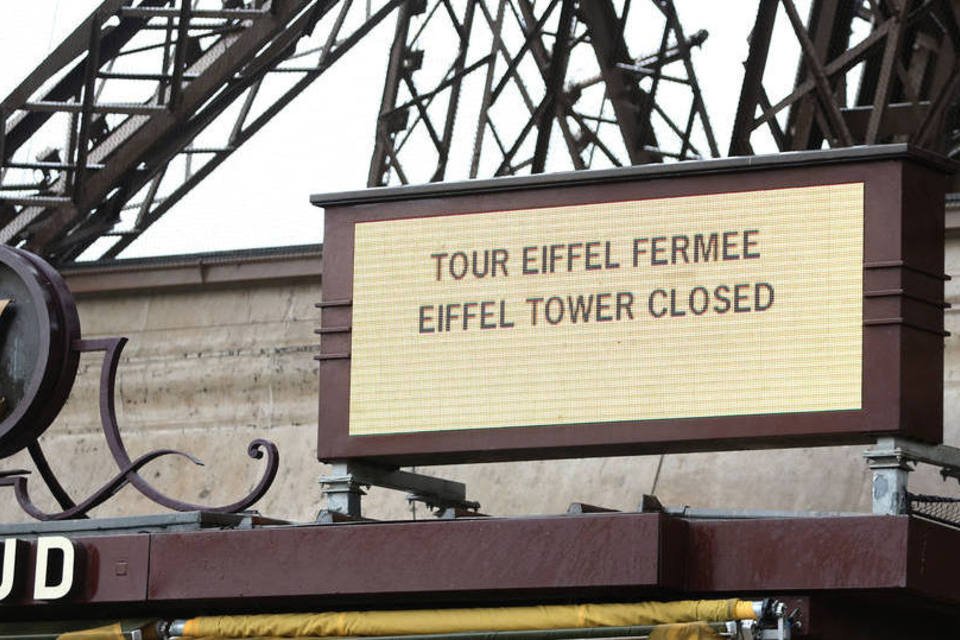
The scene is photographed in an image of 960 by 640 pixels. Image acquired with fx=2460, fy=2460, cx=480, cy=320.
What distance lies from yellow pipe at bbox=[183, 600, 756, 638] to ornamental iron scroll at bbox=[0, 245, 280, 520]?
49.3 inches

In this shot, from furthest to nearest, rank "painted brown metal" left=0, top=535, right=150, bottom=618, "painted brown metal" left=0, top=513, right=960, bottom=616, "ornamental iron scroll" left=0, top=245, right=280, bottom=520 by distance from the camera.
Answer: "ornamental iron scroll" left=0, top=245, right=280, bottom=520, "painted brown metal" left=0, top=535, right=150, bottom=618, "painted brown metal" left=0, top=513, right=960, bottom=616

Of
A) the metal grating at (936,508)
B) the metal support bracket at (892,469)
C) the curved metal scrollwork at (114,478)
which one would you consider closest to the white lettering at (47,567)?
the curved metal scrollwork at (114,478)

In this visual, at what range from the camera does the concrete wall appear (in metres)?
17.8

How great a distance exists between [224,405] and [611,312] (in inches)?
252

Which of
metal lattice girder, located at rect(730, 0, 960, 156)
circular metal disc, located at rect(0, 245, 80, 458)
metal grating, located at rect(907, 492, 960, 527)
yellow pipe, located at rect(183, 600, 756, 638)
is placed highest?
metal lattice girder, located at rect(730, 0, 960, 156)

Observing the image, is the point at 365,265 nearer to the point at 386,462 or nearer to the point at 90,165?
the point at 386,462

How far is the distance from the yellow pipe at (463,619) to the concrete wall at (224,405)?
4654mm

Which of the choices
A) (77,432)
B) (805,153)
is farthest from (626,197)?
(77,432)

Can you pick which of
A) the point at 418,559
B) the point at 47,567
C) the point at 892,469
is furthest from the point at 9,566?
the point at 892,469

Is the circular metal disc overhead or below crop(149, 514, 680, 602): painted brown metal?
overhead

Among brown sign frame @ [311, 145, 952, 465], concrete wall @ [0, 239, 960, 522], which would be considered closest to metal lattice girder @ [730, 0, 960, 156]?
concrete wall @ [0, 239, 960, 522]

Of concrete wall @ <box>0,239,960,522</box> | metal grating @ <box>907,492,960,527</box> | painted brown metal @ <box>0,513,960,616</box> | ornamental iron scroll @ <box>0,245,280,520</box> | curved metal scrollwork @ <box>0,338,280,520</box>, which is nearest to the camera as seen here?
painted brown metal @ <box>0,513,960,616</box>

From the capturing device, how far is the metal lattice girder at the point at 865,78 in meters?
18.7

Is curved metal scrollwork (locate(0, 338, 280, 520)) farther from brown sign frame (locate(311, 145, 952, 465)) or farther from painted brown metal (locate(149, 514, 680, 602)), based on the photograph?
brown sign frame (locate(311, 145, 952, 465))
